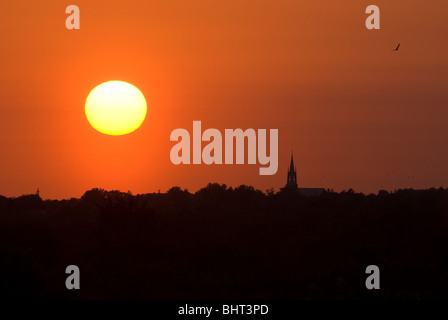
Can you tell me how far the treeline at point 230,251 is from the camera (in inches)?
2712

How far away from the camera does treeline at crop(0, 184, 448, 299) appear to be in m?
68.9

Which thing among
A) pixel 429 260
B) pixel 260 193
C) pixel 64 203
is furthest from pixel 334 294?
pixel 260 193

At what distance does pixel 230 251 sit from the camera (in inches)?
3155

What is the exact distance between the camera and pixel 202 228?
86.9m

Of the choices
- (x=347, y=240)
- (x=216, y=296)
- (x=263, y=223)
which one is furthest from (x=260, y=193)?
(x=216, y=296)

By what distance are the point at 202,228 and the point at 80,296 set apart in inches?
858

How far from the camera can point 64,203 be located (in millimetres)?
110938
